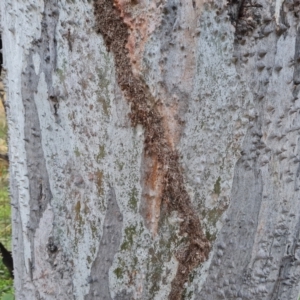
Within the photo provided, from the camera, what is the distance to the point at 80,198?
433mm

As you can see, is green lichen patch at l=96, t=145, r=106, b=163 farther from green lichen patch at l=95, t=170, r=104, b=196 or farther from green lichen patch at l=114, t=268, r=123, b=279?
green lichen patch at l=114, t=268, r=123, b=279

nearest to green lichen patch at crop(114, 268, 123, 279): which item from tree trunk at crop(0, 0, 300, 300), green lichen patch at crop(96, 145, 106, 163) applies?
tree trunk at crop(0, 0, 300, 300)

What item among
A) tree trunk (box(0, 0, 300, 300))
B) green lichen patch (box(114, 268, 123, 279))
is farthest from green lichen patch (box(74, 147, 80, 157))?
green lichen patch (box(114, 268, 123, 279))

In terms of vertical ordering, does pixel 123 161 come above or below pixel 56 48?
below

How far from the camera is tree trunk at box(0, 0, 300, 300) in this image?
0.39m

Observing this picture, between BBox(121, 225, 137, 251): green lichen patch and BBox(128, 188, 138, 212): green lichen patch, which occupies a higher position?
BBox(128, 188, 138, 212): green lichen patch

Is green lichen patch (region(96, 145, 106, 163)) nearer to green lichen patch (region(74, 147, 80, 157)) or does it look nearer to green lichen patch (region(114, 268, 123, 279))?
green lichen patch (region(74, 147, 80, 157))

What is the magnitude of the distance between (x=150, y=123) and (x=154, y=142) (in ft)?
0.07

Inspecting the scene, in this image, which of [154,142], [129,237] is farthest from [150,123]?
[129,237]

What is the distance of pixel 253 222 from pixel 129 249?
16 cm

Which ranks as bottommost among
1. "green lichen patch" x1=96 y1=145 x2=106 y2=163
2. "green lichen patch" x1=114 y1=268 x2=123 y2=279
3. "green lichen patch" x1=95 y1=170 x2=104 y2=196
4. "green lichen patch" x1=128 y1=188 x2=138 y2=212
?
"green lichen patch" x1=114 y1=268 x2=123 y2=279

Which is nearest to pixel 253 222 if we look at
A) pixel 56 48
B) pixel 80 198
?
pixel 80 198

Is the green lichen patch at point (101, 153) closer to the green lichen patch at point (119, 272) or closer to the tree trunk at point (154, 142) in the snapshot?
the tree trunk at point (154, 142)

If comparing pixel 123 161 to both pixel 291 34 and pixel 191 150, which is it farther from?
pixel 291 34
